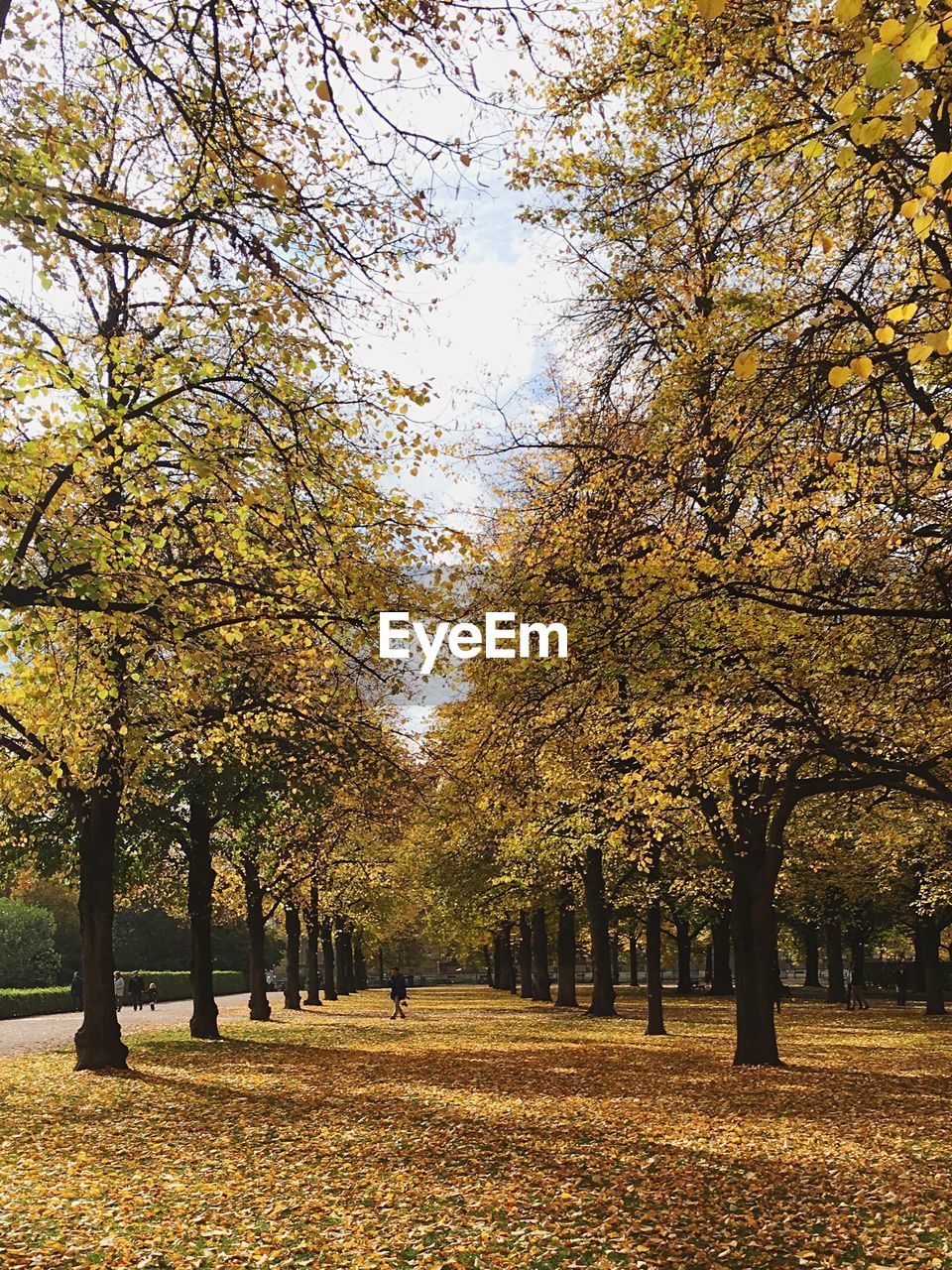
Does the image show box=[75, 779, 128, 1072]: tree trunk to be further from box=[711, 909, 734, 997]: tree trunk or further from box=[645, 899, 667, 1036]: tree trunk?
box=[711, 909, 734, 997]: tree trunk

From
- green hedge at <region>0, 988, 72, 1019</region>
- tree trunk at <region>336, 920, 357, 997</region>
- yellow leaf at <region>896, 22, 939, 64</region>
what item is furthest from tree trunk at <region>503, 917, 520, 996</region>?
yellow leaf at <region>896, 22, 939, 64</region>

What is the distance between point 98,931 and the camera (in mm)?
17172

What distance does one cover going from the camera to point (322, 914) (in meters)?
44.3

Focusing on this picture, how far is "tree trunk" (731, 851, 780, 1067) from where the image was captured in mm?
16047

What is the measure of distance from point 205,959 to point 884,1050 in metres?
15.3

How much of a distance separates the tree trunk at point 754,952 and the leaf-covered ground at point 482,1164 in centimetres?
60

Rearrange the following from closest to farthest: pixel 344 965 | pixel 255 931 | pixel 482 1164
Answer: pixel 482 1164
pixel 255 931
pixel 344 965

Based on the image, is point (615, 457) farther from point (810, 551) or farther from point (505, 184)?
point (505, 184)

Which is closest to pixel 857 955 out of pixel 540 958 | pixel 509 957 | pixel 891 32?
pixel 540 958

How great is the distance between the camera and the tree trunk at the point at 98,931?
16812 mm

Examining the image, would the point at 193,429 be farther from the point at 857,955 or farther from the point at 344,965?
the point at 344,965

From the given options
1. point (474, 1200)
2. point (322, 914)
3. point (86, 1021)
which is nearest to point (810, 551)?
point (474, 1200)

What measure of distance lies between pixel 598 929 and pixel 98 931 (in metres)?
15.9

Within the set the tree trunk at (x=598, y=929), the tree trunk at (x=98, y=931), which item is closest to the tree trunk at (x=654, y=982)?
the tree trunk at (x=598, y=929)
